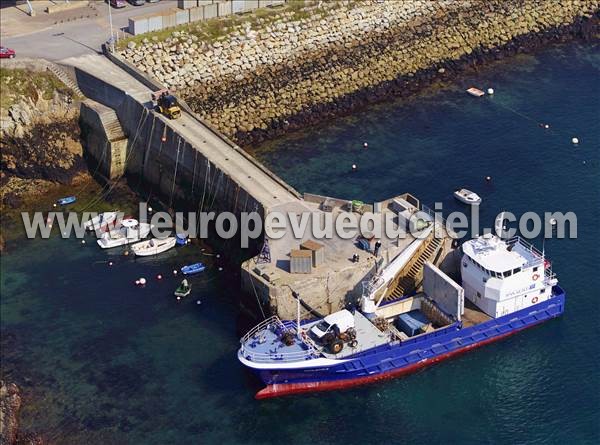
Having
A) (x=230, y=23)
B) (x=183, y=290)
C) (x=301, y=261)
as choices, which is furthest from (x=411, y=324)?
(x=230, y=23)

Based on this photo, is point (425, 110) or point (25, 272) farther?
point (425, 110)

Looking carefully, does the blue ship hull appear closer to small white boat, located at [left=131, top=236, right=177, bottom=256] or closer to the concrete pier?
the concrete pier

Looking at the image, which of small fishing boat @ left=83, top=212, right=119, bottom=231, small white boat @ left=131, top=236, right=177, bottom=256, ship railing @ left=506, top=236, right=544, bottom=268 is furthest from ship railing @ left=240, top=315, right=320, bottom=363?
small fishing boat @ left=83, top=212, right=119, bottom=231

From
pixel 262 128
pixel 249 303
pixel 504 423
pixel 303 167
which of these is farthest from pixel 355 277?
pixel 262 128

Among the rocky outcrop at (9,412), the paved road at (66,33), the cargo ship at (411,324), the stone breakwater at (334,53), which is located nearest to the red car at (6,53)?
the paved road at (66,33)

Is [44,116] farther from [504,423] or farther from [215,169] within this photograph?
[504,423]

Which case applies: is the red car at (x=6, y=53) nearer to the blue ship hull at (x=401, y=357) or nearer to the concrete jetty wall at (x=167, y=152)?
the concrete jetty wall at (x=167, y=152)

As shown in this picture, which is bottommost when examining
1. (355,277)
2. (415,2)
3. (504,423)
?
(504,423)
